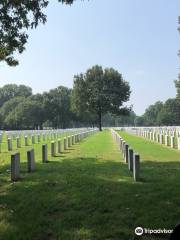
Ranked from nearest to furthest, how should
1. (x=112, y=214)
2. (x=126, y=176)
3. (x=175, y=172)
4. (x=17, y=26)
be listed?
1. (x=112, y=214)
2. (x=126, y=176)
3. (x=175, y=172)
4. (x=17, y=26)

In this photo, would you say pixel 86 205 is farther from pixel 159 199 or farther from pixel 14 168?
pixel 14 168

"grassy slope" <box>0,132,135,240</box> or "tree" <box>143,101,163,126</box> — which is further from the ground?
"tree" <box>143,101,163,126</box>

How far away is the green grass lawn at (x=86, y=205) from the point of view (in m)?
7.54

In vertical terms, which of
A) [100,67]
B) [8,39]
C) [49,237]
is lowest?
[49,237]

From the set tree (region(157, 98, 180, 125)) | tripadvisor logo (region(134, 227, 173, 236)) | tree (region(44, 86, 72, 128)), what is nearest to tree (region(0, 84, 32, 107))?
tree (region(44, 86, 72, 128))

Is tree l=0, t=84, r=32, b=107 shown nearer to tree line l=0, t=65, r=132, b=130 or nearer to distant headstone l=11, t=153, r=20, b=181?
tree line l=0, t=65, r=132, b=130

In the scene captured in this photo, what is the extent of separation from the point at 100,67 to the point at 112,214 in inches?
3602

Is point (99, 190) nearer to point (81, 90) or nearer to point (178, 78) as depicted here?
point (178, 78)

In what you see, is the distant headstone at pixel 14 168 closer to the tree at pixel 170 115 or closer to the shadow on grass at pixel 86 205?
the shadow on grass at pixel 86 205

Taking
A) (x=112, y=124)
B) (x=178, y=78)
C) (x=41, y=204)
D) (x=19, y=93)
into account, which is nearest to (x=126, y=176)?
(x=41, y=204)

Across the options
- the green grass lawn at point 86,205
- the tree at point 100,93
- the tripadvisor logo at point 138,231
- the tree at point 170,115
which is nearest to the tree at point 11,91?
the tree at point 170,115

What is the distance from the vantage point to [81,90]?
94.2 meters

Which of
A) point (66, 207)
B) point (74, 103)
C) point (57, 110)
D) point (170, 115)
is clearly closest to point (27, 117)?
point (57, 110)

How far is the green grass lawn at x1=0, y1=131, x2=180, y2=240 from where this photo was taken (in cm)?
754
